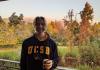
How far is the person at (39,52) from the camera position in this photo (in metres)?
2.03

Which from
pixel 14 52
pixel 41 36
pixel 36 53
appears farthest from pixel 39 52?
pixel 14 52

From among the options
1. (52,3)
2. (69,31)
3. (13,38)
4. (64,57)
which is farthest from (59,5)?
(13,38)

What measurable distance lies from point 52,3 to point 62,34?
41cm

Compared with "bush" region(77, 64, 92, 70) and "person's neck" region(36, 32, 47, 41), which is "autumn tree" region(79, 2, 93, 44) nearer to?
"bush" region(77, 64, 92, 70)

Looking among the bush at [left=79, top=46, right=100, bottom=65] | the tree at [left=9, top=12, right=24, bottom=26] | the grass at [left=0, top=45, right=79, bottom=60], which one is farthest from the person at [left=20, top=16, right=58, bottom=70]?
the tree at [left=9, top=12, right=24, bottom=26]

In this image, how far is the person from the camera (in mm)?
2033

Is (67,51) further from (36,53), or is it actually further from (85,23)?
(36,53)

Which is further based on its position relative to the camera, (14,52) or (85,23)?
(14,52)

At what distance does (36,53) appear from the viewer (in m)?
2.05

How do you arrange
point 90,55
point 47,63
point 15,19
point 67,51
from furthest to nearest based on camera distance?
point 15,19
point 67,51
point 90,55
point 47,63

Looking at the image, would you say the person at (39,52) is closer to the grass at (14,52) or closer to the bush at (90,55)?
the bush at (90,55)

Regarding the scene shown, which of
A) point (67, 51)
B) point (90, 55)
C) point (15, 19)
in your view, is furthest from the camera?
point (15, 19)

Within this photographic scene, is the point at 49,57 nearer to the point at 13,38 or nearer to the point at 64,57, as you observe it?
the point at 64,57

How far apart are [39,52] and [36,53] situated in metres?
0.02
